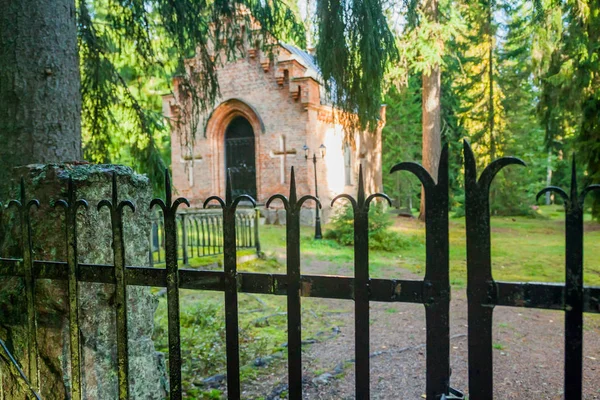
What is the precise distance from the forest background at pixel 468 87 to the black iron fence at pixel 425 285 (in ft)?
0.96

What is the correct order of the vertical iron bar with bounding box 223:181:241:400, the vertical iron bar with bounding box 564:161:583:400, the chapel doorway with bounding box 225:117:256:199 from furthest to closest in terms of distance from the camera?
1. the chapel doorway with bounding box 225:117:256:199
2. the vertical iron bar with bounding box 223:181:241:400
3. the vertical iron bar with bounding box 564:161:583:400

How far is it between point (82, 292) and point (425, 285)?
1681 millimetres

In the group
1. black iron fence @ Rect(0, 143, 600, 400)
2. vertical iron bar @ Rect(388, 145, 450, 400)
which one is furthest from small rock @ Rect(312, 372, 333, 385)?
vertical iron bar @ Rect(388, 145, 450, 400)

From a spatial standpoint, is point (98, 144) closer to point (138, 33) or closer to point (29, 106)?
point (138, 33)

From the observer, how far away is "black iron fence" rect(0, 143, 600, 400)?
1.36 metres

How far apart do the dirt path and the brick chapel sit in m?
10.9

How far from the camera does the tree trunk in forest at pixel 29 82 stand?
128 inches

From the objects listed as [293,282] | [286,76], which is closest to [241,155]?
[286,76]

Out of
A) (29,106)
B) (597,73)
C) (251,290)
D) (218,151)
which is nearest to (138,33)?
(29,106)

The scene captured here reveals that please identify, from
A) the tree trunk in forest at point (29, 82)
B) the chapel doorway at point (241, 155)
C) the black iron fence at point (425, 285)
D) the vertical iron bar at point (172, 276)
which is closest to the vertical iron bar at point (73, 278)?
the black iron fence at point (425, 285)

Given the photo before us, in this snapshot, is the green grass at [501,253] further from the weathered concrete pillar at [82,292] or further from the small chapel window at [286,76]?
the weathered concrete pillar at [82,292]

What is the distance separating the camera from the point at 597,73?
9.75 meters

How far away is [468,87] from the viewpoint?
74.7 feet

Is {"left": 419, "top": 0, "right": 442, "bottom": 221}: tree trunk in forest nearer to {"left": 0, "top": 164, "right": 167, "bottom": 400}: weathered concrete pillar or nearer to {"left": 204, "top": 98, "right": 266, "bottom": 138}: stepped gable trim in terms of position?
{"left": 204, "top": 98, "right": 266, "bottom": 138}: stepped gable trim
